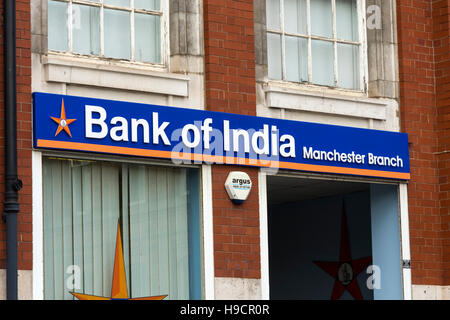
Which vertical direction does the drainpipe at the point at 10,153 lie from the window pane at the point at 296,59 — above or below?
below

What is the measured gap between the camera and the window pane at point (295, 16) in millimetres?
15766

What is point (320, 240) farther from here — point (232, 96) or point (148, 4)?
point (148, 4)

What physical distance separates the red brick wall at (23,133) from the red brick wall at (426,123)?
602 centimetres

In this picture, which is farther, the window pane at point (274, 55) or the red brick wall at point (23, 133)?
the window pane at point (274, 55)

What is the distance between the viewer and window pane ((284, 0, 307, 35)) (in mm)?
15766

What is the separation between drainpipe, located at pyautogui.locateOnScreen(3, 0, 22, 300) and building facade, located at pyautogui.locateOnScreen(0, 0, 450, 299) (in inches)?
6.7

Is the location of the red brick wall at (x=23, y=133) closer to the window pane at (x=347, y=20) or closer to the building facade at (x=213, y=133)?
the building facade at (x=213, y=133)

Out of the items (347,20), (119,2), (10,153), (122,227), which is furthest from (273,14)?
(10,153)

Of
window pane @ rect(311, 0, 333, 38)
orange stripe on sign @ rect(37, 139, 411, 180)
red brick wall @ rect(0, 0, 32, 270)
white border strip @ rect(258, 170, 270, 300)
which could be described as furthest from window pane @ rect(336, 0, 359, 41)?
red brick wall @ rect(0, 0, 32, 270)

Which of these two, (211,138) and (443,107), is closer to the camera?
(211,138)

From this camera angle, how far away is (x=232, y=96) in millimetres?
14609

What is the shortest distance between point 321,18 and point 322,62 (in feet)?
2.22

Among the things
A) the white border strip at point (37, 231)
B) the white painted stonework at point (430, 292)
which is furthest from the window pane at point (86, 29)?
the white painted stonework at point (430, 292)

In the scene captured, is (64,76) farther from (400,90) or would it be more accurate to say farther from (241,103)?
(400,90)
